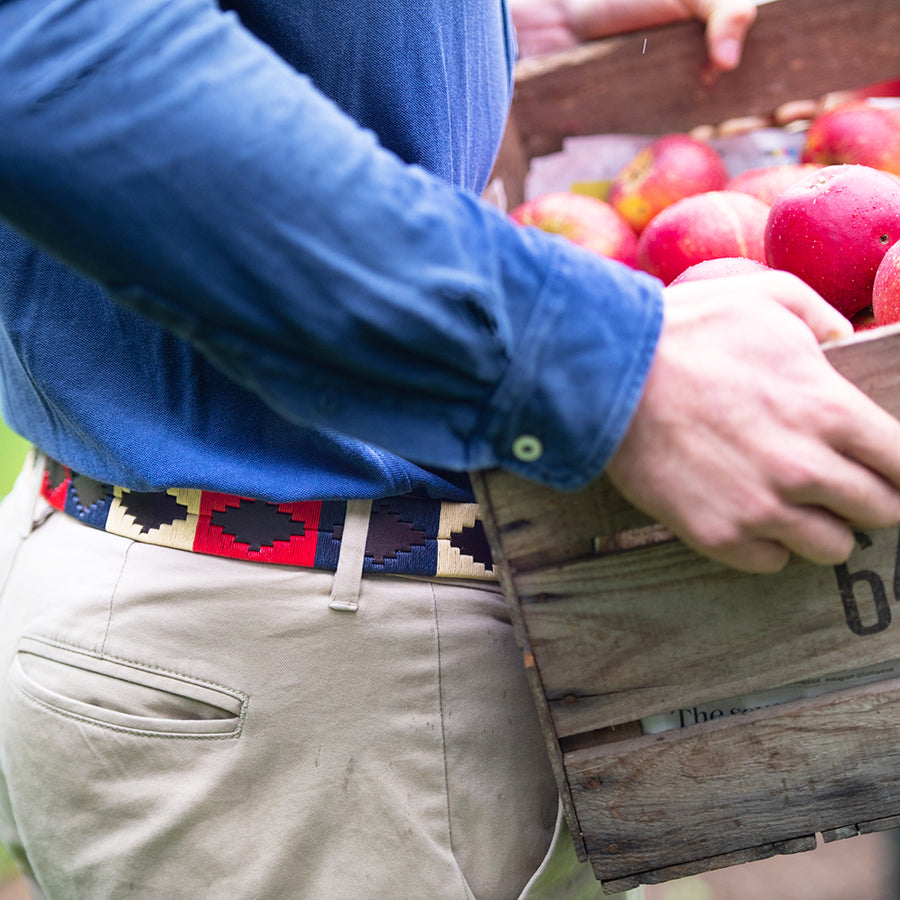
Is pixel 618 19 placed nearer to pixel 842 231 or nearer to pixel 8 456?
pixel 842 231

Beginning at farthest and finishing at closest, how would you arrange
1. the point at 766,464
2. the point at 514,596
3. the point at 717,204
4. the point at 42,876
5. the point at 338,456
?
the point at 717,204, the point at 42,876, the point at 338,456, the point at 514,596, the point at 766,464

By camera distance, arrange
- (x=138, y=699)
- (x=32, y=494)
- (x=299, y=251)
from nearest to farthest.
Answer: (x=299, y=251), (x=138, y=699), (x=32, y=494)

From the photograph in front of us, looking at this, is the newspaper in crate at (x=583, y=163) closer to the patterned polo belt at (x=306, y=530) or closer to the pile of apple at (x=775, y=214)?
the pile of apple at (x=775, y=214)

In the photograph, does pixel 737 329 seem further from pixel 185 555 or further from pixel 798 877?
pixel 798 877

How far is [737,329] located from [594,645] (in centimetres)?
31

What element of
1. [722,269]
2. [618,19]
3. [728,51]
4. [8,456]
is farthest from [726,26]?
[8,456]

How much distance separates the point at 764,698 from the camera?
2.55ft

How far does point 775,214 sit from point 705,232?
22 centimetres

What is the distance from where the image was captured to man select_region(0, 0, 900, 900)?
1.71 ft

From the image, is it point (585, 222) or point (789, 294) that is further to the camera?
point (585, 222)

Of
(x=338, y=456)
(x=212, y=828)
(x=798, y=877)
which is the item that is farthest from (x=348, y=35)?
(x=798, y=877)

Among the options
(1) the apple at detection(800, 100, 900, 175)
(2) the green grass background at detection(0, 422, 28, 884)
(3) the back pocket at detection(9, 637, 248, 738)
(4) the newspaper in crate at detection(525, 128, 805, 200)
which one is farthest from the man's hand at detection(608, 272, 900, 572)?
(2) the green grass background at detection(0, 422, 28, 884)

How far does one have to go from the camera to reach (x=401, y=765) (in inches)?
34.5

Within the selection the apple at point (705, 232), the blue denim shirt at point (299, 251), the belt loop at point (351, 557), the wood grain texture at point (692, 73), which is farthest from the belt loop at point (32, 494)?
the wood grain texture at point (692, 73)
